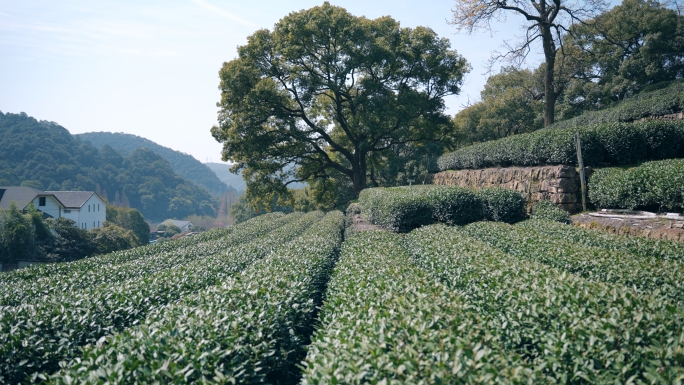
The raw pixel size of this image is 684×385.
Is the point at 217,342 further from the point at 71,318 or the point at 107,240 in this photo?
the point at 107,240

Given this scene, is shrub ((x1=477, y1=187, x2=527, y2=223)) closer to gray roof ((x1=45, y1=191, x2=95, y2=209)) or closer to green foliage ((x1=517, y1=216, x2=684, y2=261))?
green foliage ((x1=517, y1=216, x2=684, y2=261))

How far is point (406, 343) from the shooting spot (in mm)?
3295

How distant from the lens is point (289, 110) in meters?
29.1

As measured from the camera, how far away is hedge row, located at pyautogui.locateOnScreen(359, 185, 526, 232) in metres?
13.9

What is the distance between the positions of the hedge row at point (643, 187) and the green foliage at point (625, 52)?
38.9 feet

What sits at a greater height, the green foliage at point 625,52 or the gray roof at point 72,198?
the green foliage at point 625,52

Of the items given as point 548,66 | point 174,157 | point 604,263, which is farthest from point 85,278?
point 174,157

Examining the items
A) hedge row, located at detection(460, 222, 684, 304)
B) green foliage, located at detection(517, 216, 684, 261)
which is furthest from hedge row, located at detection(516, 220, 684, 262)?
hedge row, located at detection(460, 222, 684, 304)

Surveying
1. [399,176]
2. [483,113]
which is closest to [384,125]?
[399,176]

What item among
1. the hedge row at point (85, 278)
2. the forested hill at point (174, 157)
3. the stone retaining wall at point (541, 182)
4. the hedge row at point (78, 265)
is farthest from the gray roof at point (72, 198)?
the forested hill at point (174, 157)

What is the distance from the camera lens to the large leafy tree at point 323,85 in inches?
1063

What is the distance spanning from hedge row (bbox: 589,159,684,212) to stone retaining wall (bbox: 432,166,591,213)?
2.23 feet

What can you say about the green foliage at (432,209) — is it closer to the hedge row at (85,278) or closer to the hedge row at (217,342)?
the hedge row at (85,278)

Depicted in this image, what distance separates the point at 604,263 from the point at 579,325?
305 centimetres
